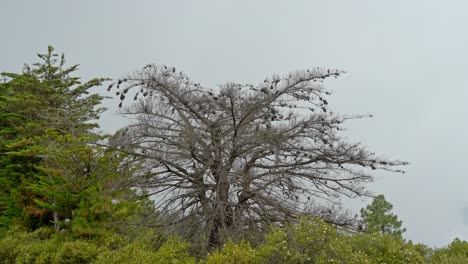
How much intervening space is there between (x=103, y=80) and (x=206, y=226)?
16655 mm

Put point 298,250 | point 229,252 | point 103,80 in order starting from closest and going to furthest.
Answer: point 298,250, point 229,252, point 103,80

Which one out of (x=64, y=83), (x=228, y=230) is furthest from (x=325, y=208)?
(x=64, y=83)

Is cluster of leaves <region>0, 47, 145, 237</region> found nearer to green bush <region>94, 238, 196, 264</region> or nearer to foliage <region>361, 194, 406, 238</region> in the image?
green bush <region>94, 238, 196, 264</region>

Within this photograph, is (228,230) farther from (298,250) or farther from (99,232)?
(99,232)

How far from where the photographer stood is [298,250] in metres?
6.00

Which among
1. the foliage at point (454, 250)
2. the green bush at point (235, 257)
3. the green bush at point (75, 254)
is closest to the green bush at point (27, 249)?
the green bush at point (75, 254)

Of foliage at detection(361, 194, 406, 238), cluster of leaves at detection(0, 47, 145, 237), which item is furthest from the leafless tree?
foliage at detection(361, 194, 406, 238)

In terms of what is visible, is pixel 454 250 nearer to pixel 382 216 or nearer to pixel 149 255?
pixel 149 255

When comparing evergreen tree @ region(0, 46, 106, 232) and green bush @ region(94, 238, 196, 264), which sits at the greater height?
evergreen tree @ region(0, 46, 106, 232)

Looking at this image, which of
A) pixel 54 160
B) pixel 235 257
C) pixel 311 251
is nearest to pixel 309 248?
pixel 311 251

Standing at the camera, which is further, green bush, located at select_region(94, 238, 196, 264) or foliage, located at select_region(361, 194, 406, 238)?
foliage, located at select_region(361, 194, 406, 238)

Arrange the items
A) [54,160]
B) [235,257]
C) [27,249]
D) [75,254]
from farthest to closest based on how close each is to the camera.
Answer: [54,160] < [27,249] < [75,254] < [235,257]

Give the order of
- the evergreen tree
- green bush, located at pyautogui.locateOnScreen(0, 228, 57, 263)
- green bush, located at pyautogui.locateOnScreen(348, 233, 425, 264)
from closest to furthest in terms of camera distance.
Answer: green bush, located at pyautogui.locateOnScreen(348, 233, 425, 264) < green bush, located at pyautogui.locateOnScreen(0, 228, 57, 263) < the evergreen tree

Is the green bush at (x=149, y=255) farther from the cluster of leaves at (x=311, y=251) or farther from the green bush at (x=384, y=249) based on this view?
the green bush at (x=384, y=249)
